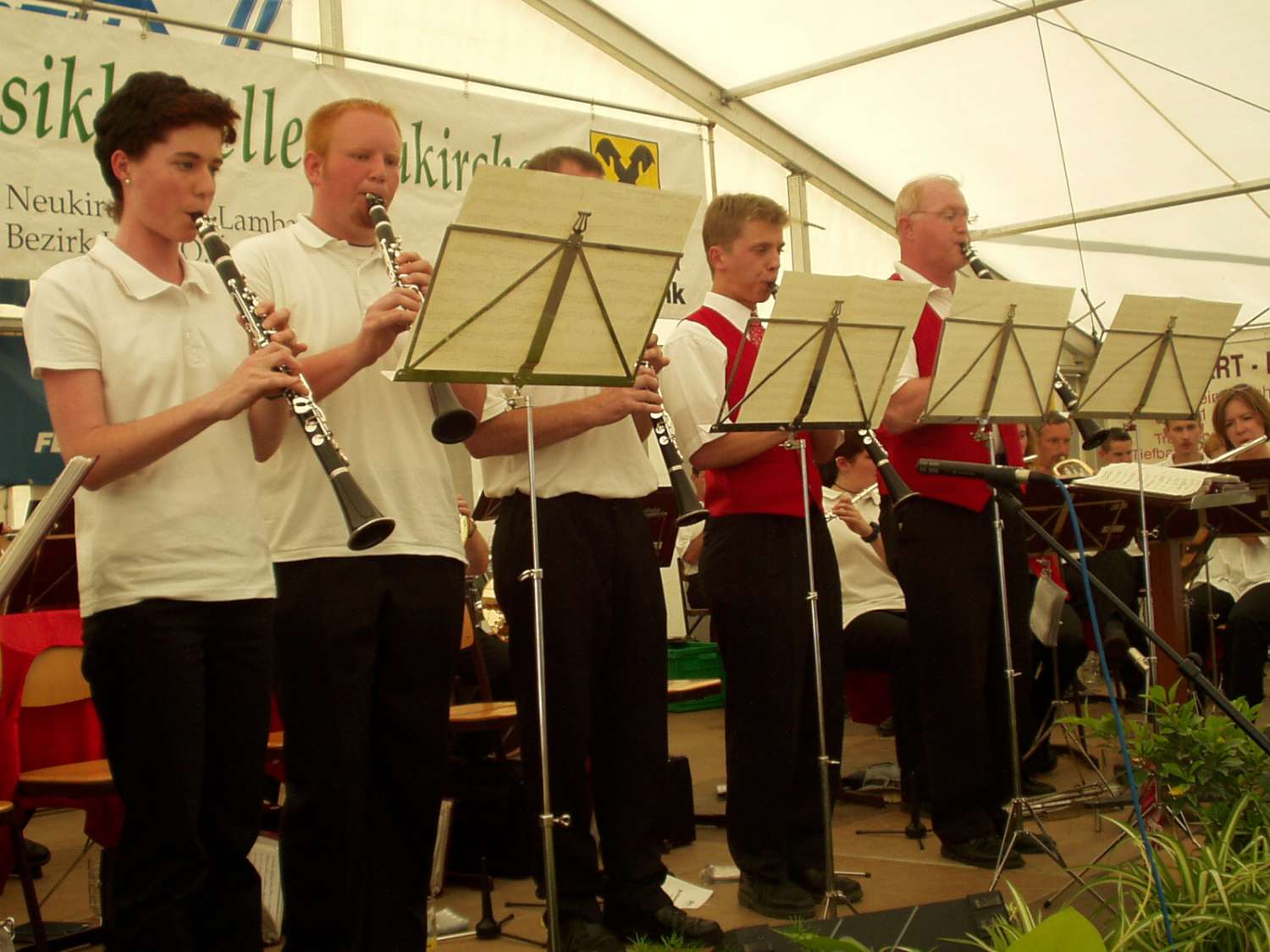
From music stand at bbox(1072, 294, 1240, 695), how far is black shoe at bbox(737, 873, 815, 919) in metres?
1.49

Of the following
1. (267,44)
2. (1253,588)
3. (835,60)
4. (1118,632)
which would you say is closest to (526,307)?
(267,44)

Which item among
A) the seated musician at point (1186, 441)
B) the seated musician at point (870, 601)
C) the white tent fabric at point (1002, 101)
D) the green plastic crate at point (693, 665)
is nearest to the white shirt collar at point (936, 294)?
the seated musician at point (870, 601)

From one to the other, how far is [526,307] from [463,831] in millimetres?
2080

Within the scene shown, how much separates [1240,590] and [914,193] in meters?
3.20

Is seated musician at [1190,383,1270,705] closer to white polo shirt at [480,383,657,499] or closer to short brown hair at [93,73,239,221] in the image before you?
white polo shirt at [480,383,657,499]

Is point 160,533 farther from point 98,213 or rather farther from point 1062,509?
point 1062,509

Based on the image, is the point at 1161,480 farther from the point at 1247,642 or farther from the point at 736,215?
the point at 736,215

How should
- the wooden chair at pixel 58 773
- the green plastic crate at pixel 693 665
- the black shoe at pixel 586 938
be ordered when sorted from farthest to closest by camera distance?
the green plastic crate at pixel 693 665 < the wooden chair at pixel 58 773 < the black shoe at pixel 586 938

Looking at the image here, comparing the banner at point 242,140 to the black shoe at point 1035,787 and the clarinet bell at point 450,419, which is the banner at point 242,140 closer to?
the clarinet bell at point 450,419

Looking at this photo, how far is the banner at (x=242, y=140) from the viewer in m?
4.23

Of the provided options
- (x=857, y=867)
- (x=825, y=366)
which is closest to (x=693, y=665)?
(x=857, y=867)

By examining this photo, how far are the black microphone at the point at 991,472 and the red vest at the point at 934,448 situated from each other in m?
1.32

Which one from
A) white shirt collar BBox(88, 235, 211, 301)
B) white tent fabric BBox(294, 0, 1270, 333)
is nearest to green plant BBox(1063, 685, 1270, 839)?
white shirt collar BBox(88, 235, 211, 301)

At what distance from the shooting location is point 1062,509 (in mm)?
4914
